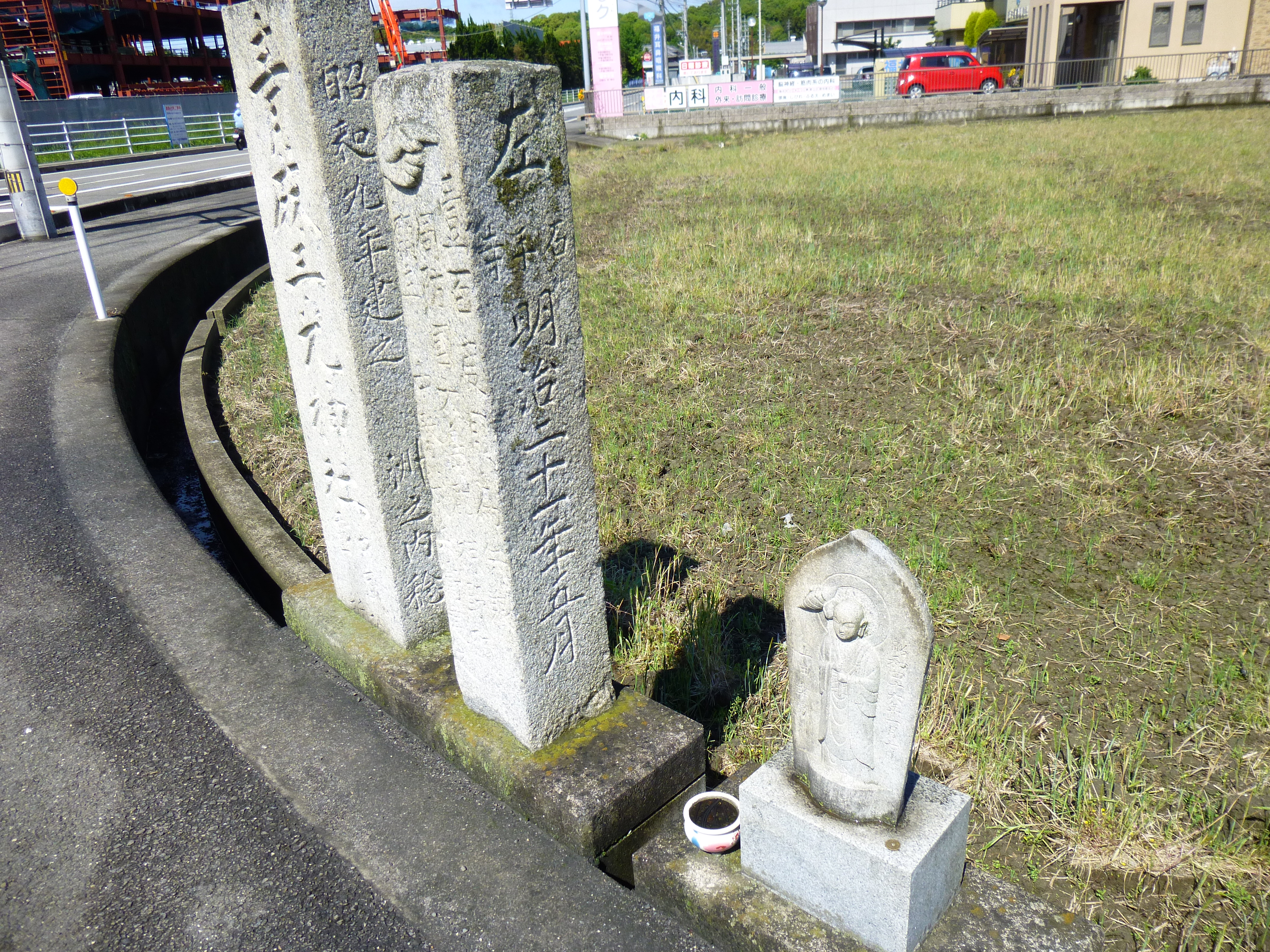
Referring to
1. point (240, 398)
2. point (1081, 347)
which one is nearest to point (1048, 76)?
point (1081, 347)

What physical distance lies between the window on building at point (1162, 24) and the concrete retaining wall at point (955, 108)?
14.4 ft

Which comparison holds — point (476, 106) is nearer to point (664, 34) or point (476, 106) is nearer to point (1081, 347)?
point (1081, 347)

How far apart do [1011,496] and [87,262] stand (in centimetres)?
680

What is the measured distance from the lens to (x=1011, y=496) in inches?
180

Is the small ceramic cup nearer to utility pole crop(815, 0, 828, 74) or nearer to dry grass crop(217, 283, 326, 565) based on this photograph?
dry grass crop(217, 283, 326, 565)

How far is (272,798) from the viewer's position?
2574mm

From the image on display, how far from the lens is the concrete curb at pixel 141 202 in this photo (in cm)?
1206

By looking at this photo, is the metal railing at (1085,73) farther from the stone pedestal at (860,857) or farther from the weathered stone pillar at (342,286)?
the stone pedestal at (860,857)

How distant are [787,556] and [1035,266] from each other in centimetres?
563

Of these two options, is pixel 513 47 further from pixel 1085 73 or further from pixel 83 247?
pixel 83 247

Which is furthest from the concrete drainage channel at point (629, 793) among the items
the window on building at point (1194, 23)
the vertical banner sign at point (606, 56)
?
the window on building at point (1194, 23)

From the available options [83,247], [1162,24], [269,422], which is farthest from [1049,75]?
[269,422]

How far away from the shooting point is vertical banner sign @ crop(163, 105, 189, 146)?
26.1 m

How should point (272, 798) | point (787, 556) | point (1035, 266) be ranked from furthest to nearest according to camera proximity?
point (1035, 266), point (787, 556), point (272, 798)
